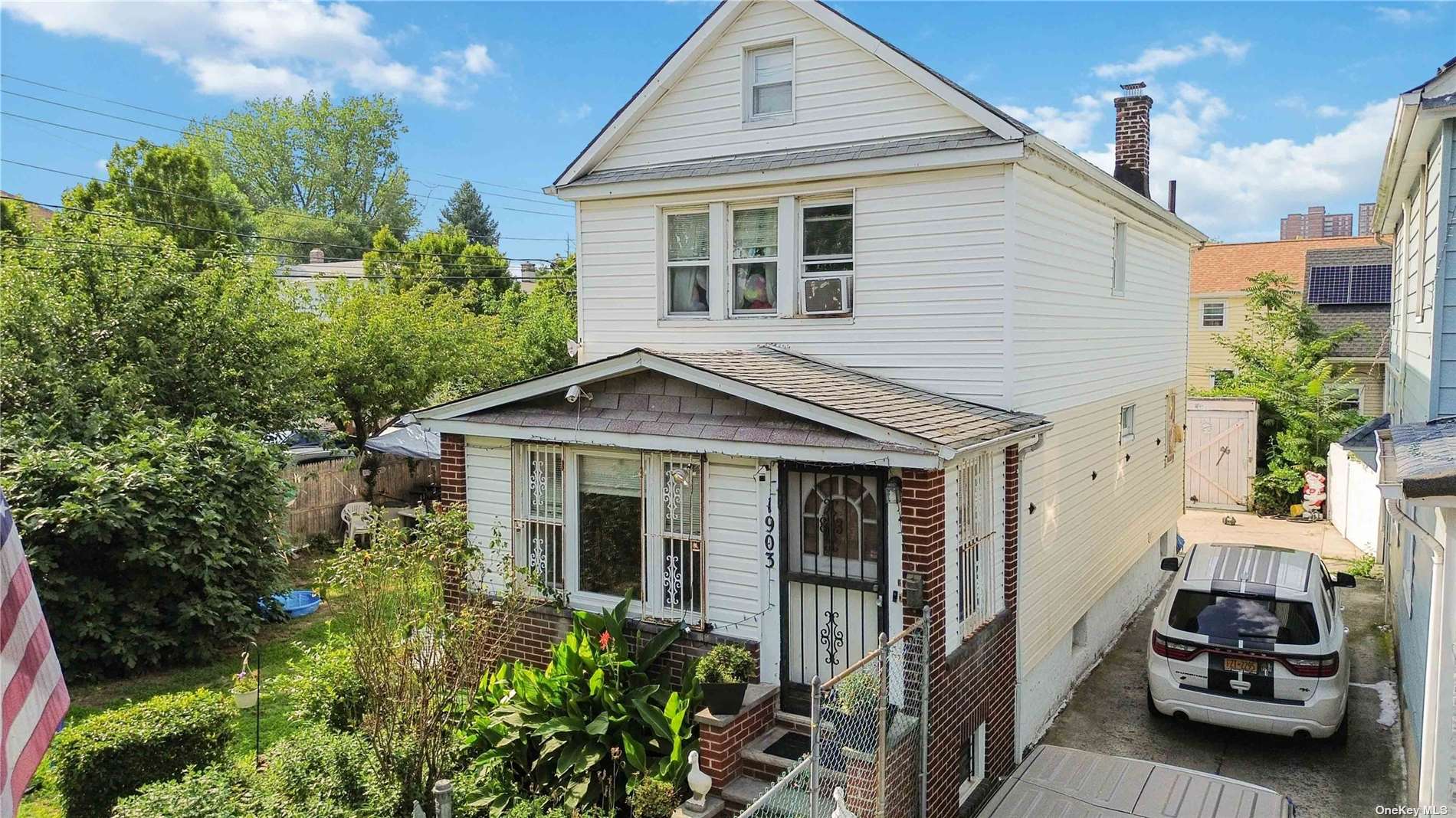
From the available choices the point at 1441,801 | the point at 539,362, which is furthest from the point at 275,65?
the point at 1441,801

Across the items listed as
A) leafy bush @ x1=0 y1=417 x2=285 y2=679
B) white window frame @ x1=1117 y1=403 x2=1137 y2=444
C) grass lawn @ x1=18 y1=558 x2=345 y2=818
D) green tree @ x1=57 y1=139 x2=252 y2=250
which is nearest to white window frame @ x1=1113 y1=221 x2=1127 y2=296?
white window frame @ x1=1117 y1=403 x2=1137 y2=444

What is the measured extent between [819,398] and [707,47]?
534 centimetres

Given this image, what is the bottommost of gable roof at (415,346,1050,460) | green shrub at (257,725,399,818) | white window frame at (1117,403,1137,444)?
green shrub at (257,725,399,818)

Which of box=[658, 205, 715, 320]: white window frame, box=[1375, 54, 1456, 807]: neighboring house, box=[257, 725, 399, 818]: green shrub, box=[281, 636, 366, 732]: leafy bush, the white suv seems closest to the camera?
box=[1375, 54, 1456, 807]: neighboring house

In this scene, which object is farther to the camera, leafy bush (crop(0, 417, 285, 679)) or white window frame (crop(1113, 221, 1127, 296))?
white window frame (crop(1113, 221, 1127, 296))

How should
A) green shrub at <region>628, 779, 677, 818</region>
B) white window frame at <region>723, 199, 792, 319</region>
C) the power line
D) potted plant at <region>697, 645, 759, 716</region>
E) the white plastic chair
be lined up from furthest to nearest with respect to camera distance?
the power line, the white plastic chair, white window frame at <region>723, 199, 792, 319</region>, potted plant at <region>697, 645, 759, 716</region>, green shrub at <region>628, 779, 677, 818</region>

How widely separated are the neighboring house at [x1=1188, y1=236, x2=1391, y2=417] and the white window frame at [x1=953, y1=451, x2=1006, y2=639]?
18.4 m

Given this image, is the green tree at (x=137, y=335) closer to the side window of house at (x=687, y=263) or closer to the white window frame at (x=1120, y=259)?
the side window of house at (x=687, y=263)

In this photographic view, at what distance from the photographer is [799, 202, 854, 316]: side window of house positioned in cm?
1048

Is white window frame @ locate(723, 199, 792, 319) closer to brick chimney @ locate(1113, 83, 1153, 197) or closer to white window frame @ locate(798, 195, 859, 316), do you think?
white window frame @ locate(798, 195, 859, 316)

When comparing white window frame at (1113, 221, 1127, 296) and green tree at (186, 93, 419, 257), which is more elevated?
green tree at (186, 93, 419, 257)

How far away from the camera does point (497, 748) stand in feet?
26.6

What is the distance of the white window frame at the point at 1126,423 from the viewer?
13.8 m

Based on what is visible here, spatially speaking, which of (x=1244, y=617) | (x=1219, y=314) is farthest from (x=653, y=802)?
(x=1219, y=314)
